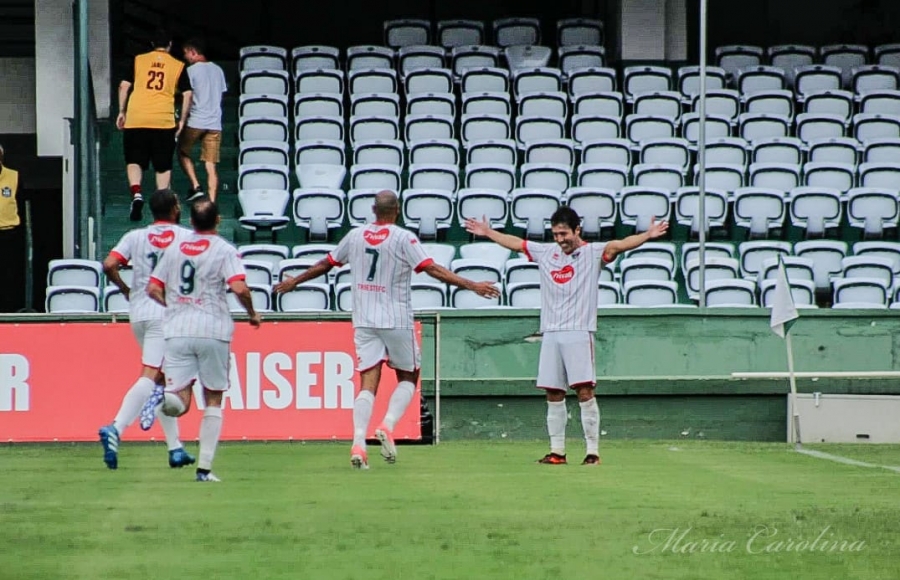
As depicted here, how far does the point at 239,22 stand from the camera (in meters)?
30.5

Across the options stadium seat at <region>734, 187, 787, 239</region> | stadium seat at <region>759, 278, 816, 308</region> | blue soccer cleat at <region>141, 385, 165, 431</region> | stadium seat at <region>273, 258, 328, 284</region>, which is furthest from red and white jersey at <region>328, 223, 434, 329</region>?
stadium seat at <region>734, 187, 787, 239</region>

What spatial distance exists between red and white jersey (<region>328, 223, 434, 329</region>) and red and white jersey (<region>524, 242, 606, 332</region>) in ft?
3.73

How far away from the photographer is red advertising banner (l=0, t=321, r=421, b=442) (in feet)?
51.1

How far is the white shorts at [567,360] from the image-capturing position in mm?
13055

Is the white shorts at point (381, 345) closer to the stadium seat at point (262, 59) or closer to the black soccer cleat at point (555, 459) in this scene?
the black soccer cleat at point (555, 459)

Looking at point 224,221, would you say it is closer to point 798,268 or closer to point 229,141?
point 229,141

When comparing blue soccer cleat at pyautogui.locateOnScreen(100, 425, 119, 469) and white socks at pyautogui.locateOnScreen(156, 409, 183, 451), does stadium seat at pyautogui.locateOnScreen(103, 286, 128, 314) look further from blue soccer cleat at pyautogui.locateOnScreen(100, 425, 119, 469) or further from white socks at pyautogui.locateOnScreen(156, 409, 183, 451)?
blue soccer cleat at pyautogui.locateOnScreen(100, 425, 119, 469)

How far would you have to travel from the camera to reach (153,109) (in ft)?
64.6

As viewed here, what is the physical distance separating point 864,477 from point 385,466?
3.35 metres

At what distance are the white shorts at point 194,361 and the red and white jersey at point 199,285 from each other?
5 centimetres

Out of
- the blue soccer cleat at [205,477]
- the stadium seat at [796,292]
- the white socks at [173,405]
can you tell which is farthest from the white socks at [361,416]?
the stadium seat at [796,292]

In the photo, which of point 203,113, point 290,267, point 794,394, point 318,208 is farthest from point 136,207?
point 794,394

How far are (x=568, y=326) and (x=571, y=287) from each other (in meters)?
0.29

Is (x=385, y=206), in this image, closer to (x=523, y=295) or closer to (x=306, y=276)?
(x=306, y=276)
